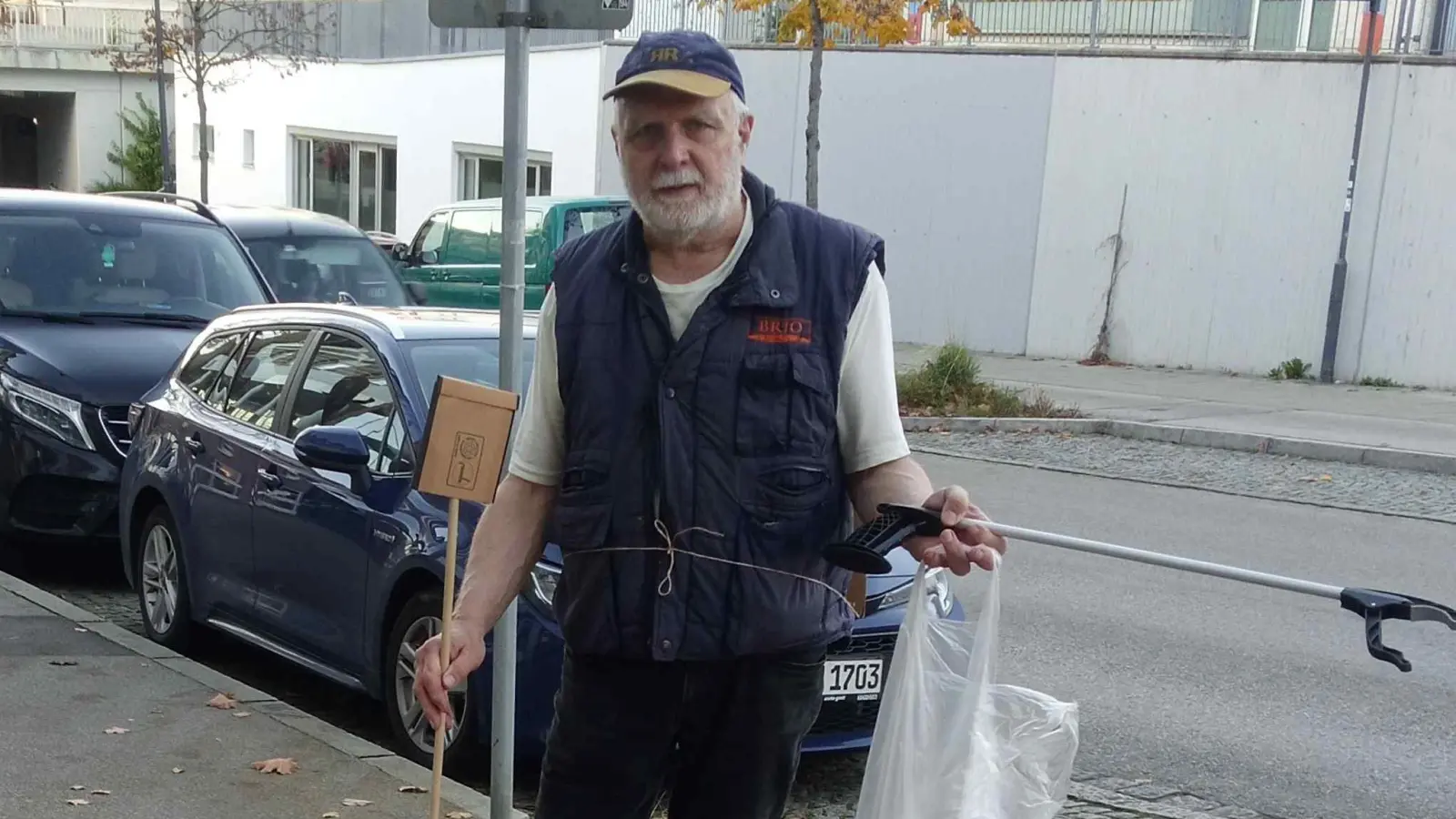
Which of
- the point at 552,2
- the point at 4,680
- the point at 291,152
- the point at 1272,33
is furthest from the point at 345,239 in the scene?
the point at 291,152

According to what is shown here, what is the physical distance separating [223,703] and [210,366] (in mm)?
2031

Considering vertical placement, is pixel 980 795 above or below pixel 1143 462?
above

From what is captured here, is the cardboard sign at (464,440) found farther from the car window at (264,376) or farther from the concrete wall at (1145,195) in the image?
the concrete wall at (1145,195)

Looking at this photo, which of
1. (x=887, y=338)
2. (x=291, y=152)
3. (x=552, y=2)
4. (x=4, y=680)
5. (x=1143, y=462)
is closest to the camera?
(x=887, y=338)

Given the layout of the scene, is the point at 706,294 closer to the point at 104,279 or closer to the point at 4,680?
the point at 4,680

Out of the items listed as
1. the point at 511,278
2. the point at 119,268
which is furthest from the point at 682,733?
the point at 119,268

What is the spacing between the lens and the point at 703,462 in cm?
303

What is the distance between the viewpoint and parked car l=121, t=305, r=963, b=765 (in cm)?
574

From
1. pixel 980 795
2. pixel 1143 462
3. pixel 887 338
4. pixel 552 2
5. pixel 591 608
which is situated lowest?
pixel 1143 462

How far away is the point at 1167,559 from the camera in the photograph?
9.71 ft

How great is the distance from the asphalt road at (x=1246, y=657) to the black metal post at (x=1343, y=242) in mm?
7747

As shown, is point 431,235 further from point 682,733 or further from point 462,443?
point 682,733

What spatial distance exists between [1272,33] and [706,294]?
18.1 meters

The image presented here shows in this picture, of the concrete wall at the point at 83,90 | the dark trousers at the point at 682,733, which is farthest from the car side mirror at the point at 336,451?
the concrete wall at the point at 83,90
